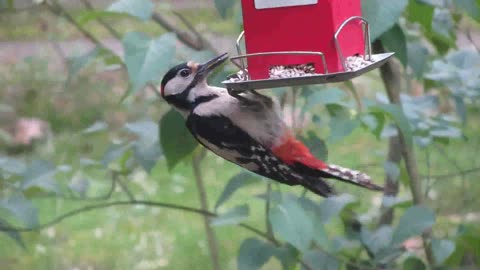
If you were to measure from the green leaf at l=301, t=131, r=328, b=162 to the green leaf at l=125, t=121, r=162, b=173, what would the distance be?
486mm

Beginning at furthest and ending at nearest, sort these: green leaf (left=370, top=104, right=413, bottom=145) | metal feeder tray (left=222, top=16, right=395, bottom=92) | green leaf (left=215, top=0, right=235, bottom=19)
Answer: green leaf (left=370, top=104, right=413, bottom=145) → green leaf (left=215, top=0, right=235, bottom=19) → metal feeder tray (left=222, top=16, right=395, bottom=92)

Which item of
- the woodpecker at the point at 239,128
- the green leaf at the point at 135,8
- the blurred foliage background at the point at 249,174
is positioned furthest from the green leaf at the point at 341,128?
the green leaf at the point at 135,8

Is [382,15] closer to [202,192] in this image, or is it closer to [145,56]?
[145,56]

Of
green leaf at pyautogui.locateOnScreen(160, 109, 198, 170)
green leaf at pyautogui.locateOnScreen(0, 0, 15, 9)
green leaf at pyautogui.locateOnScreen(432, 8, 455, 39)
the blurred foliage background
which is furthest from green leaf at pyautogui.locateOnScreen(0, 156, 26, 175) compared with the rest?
green leaf at pyautogui.locateOnScreen(432, 8, 455, 39)

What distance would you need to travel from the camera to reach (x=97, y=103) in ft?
25.5

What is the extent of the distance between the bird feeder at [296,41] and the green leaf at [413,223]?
665 millimetres

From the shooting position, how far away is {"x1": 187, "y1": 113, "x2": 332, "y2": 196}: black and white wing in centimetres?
225

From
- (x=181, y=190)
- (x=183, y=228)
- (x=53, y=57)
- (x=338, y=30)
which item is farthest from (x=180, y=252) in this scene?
(x=53, y=57)

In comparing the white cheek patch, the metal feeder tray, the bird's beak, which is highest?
the metal feeder tray

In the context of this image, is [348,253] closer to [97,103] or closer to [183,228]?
[183,228]

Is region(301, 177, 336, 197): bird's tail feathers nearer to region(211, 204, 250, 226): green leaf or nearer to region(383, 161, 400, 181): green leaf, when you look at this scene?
region(211, 204, 250, 226): green leaf

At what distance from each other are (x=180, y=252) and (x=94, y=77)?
357 cm

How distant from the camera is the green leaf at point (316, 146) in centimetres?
254

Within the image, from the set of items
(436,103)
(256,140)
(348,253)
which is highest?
(256,140)
